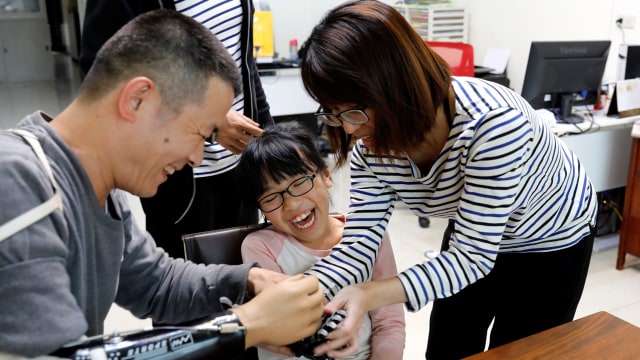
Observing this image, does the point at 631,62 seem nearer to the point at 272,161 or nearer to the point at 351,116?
the point at 272,161

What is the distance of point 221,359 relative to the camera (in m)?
0.83

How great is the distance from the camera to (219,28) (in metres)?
1.44

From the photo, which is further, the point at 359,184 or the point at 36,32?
the point at 36,32

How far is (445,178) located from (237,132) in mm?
526

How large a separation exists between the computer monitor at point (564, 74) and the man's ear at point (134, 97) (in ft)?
8.29

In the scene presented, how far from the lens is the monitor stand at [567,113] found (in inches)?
118

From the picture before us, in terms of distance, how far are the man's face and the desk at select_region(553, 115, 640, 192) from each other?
2455 mm

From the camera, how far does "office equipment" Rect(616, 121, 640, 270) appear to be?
2.87 metres

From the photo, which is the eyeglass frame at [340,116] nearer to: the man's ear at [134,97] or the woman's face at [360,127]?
the woman's face at [360,127]

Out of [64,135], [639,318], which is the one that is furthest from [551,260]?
[639,318]

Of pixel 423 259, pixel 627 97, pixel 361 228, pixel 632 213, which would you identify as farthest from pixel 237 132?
pixel 627 97

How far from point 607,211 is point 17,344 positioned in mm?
3497

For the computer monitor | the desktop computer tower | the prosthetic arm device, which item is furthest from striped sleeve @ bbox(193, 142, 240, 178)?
the desktop computer tower

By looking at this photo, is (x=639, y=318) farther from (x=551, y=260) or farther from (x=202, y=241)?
(x=202, y=241)
